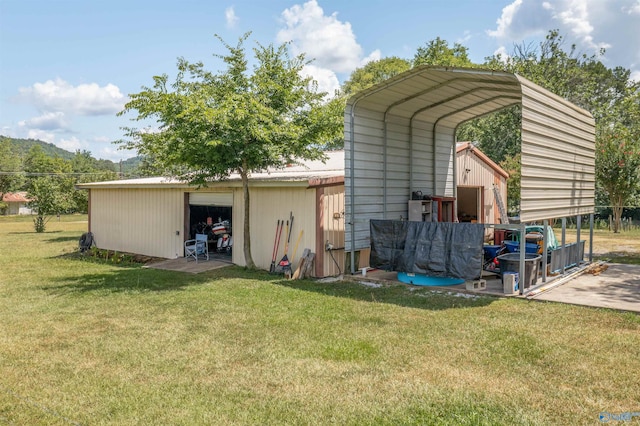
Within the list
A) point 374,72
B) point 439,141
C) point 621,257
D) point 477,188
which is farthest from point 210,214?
point 374,72

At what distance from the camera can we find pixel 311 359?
16.2 ft

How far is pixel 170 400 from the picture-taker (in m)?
3.94

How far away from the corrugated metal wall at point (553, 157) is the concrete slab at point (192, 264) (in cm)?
778

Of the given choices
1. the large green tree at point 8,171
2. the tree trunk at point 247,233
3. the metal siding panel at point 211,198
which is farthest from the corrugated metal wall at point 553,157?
the large green tree at point 8,171

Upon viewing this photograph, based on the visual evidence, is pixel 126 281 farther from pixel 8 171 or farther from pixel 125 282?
pixel 8 171

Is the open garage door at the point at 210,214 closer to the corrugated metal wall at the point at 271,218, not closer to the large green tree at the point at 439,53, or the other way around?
the corrugated metal wall at the point at 271,218

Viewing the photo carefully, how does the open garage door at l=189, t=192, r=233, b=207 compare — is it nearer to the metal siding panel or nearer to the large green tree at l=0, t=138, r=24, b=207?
the metal siding panel

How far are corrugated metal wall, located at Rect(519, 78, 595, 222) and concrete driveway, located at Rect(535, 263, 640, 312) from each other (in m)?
1.41

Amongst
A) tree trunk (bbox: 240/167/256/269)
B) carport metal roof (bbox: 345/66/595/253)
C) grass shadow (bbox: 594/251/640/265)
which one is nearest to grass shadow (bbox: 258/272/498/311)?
carport metal roof (bbox: 345/66/595/253)

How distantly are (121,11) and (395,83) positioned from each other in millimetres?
7527

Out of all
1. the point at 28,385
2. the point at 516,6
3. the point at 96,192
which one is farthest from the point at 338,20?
the point at 28,385

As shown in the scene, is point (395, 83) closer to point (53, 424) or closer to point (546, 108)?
point (546, 108)

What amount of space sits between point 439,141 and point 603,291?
6342 mm

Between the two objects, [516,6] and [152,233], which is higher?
[516,6]
